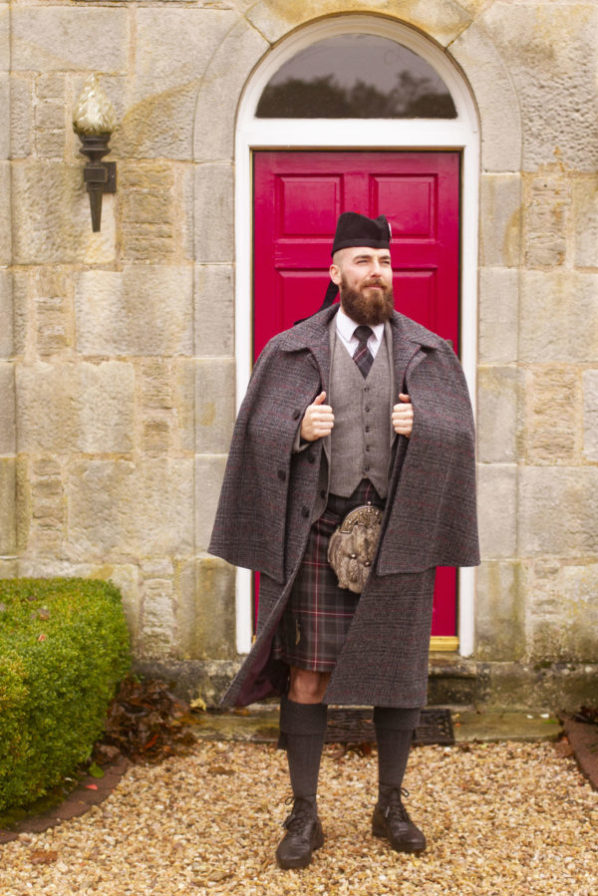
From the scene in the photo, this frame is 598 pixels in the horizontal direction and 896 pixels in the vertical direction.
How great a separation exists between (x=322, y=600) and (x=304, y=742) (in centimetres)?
50

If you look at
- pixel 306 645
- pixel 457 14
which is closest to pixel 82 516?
pixel 306 645

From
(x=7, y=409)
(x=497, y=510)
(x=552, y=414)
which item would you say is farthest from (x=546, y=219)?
(x=7, y=409)

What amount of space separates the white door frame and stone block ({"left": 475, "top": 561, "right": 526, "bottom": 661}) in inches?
33.0

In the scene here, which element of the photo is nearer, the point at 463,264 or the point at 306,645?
the point at 306,645

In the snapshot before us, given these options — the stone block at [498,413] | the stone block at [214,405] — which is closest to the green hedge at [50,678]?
the stone block at [214,405]

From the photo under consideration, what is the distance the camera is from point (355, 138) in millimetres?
4895

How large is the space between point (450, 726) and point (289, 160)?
278cm

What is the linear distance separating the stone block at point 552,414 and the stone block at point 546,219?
0.52 metres

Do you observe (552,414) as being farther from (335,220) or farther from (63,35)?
(63,35)

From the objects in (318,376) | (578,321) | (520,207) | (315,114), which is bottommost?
(318,376)

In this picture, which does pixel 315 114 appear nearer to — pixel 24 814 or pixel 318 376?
pixel 318 376

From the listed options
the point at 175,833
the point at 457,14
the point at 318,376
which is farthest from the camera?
the point at 457,14

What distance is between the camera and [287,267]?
16.2 feet

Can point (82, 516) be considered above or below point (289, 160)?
below
